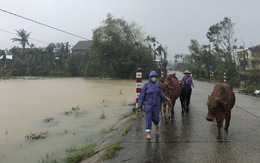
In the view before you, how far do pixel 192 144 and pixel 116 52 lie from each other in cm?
3470

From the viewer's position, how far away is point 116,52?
1576 inches

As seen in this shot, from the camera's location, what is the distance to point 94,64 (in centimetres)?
4075

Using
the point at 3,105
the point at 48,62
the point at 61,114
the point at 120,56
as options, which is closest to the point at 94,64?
the point at 120,56

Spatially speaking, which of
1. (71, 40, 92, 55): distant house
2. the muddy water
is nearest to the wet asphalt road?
the muddy water

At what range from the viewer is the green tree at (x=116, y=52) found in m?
39.9

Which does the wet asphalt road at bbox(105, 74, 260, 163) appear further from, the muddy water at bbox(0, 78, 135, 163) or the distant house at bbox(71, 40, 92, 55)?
the distant house at bbox(71, 40, 92, 55)

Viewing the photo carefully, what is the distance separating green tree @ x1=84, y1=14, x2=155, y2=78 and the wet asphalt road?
3181 centimetres

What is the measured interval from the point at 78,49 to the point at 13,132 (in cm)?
6599

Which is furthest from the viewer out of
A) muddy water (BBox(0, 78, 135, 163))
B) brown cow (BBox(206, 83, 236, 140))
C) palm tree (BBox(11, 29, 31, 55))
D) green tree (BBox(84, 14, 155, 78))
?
palm tree (BBox(11, 29, 31, 55))

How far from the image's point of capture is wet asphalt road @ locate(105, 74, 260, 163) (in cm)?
504

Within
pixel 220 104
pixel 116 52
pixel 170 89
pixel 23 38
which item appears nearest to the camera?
pixel 220 104

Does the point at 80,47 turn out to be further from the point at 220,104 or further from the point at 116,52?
the point at 220,104

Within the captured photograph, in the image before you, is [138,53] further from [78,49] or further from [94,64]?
[78,49]

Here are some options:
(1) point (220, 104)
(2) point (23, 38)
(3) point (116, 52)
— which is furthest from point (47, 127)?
(2) point (23, 38)
